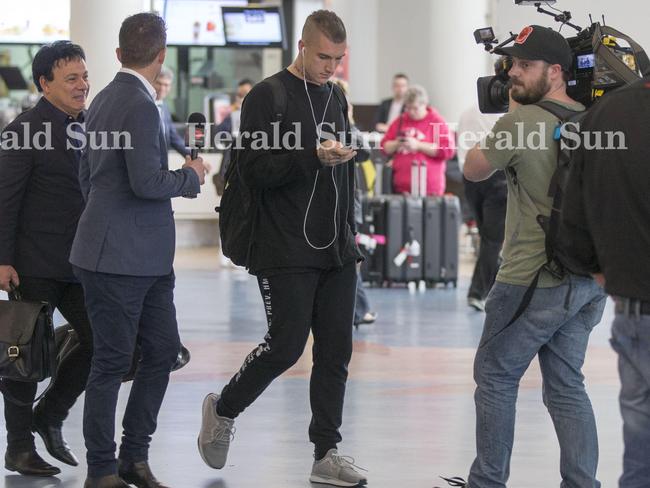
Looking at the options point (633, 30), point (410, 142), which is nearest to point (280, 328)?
point (633, 30)

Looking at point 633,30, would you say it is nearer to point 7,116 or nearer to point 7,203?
point 7,203

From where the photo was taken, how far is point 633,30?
5238 millimetres

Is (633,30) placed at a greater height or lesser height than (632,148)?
greater

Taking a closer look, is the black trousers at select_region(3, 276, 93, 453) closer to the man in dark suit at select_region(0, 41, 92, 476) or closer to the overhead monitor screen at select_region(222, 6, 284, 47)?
the man in dark suit at select_region(0, 41, 92, 476)

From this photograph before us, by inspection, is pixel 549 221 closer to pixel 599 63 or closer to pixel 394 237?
pixel 599 63

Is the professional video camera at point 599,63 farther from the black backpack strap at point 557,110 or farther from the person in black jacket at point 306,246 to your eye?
the person in black jacket at point 306,246

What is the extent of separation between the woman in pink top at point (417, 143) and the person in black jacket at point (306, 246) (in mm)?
6354

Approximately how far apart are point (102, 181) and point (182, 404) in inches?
74.3

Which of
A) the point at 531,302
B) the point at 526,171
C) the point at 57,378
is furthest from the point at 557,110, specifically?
the point at 57,378

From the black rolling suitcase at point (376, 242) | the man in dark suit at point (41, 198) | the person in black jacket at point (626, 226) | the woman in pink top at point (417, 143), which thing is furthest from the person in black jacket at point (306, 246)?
the woman in pink top at point (417, 143)

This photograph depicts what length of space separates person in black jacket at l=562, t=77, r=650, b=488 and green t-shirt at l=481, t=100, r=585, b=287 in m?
0.60

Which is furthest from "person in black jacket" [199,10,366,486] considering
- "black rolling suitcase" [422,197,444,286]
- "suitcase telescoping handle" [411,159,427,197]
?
"suitcase telescoping handle" [411,159,427,197]

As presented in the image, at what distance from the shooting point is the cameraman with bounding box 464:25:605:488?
3.81 metres

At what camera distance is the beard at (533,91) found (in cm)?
385
